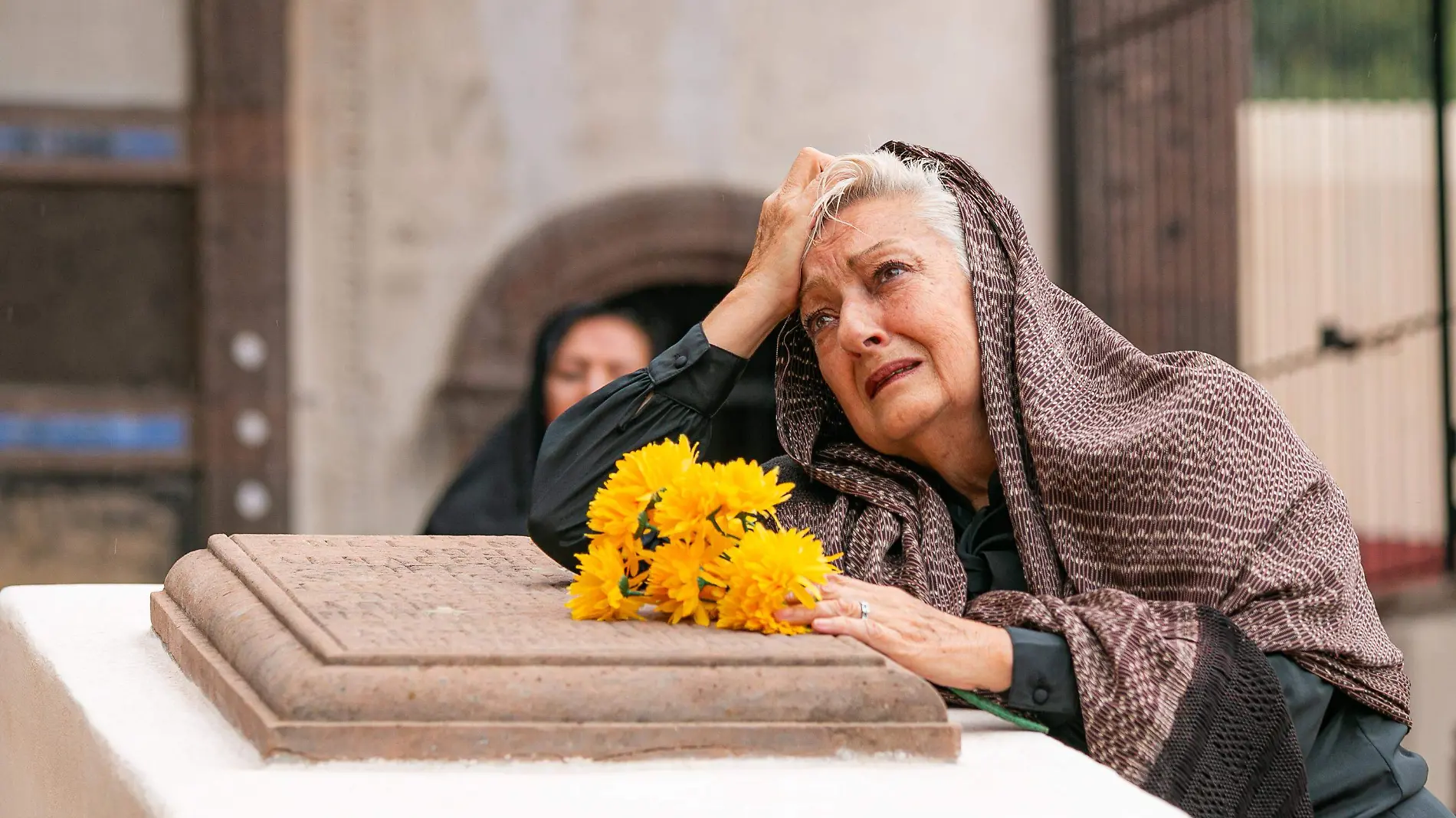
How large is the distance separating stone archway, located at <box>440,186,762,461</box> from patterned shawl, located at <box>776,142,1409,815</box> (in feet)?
15.5

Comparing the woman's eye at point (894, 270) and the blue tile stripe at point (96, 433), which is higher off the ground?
the woman's eye at point (894, 270)

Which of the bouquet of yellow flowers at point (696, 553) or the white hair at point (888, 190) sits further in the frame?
the white hair at point (888, 190)

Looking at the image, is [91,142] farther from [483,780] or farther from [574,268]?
[483,780]

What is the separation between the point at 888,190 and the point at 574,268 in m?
4.89

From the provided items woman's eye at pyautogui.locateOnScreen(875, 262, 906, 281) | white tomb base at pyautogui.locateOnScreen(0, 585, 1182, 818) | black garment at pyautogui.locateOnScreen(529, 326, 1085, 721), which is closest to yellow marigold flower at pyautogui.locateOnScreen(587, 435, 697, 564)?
white tomb base at pyautogui.locateOnScreen(0, 585, 1182, 818)

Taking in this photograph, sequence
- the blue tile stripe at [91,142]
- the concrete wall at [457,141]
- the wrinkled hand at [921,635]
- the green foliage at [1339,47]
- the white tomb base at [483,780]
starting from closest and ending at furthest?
the white tomb base at [483,780], the wrinkled hand at [921,635], the green foliage at [1339,47], the blue tile stripe at [91,142], the concrete wall at [457,141]

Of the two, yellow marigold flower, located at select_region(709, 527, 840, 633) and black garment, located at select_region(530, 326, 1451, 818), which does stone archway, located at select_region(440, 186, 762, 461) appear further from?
yellow marigold flower, located at select_region(709, 527, 840, 633)

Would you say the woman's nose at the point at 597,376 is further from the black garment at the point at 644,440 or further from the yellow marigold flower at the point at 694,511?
the yellow marigold flower at the point at 694,511

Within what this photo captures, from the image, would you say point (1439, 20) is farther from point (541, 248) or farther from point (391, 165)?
point (391, 165)

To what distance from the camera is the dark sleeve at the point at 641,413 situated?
254 cm

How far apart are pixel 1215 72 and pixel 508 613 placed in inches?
252

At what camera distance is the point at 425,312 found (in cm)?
735

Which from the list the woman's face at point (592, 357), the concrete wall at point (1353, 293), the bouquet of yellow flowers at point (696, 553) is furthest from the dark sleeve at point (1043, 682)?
the concrete wall at point (1353, 293)

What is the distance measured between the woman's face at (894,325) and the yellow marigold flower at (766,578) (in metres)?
0.72
